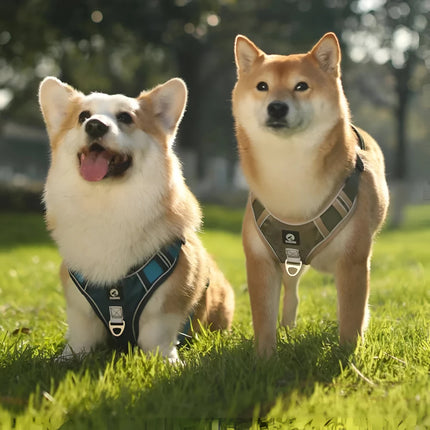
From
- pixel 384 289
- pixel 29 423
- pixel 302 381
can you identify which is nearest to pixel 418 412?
pixel 302 381

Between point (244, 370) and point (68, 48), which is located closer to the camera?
point (244, 370)

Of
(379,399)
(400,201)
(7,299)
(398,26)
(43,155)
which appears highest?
(398,26)

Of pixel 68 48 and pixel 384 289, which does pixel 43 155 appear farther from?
pixel 384 289

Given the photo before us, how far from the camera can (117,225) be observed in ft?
11.0

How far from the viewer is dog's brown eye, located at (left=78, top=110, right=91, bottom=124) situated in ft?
11.0

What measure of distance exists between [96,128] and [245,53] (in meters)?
0.95

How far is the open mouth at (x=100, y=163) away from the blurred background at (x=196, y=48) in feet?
15.5

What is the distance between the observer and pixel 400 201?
65.6 feet

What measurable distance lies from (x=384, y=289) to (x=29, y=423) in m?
4.18

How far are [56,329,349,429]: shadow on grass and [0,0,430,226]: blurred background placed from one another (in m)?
4.62

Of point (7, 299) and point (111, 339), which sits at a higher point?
point (111, 339)

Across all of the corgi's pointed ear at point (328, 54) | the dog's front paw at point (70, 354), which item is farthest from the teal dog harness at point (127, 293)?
the corgi's pointed ear at point (328, 54)

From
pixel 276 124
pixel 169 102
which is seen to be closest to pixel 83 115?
pixel 169 102

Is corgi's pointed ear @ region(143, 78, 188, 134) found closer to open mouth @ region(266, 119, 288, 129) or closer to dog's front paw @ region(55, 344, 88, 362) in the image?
open mouth @ region(266, 119, 288, 129)
